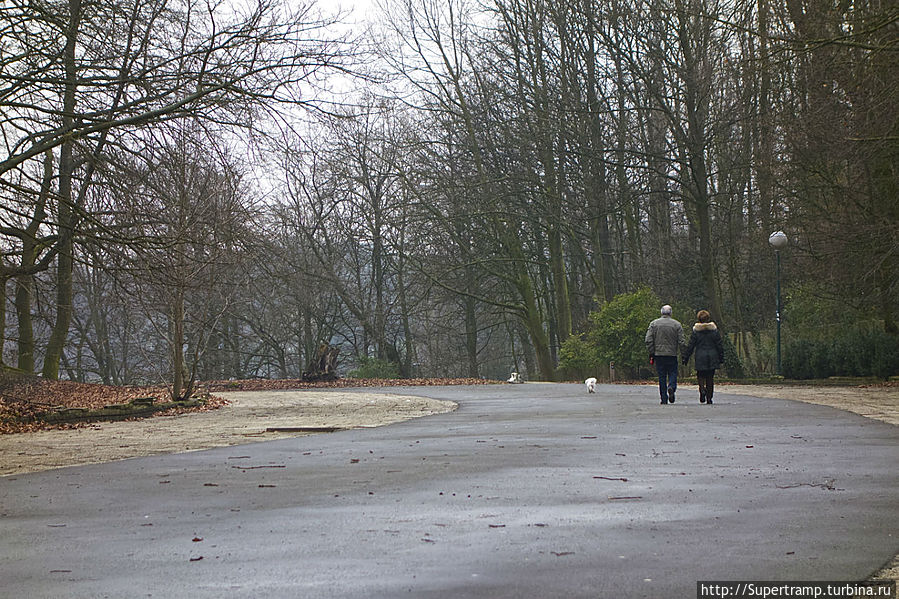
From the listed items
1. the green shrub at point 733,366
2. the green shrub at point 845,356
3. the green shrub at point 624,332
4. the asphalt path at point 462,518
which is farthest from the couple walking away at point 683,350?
the green shrub at point 624,332

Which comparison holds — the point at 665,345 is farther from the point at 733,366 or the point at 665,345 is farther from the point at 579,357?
the point at 579,357

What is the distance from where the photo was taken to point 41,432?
15.9 m

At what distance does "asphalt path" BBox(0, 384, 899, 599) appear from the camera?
4.84m

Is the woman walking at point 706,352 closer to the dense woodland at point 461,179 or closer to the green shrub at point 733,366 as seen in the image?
the dense woodland at point 461,179

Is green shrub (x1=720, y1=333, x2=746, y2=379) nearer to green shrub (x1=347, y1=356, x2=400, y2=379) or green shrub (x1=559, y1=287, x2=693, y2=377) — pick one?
green shrub (x1=559, y1=287, x2=693, y2=377)

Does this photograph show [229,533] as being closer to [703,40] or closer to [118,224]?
[118,224]

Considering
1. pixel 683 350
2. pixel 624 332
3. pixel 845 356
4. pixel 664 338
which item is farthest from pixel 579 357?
pixel 664 338

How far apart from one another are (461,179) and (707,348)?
22.3 meters

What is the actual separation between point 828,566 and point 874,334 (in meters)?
23.6

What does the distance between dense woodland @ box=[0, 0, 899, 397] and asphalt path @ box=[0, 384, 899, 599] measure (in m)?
5.14

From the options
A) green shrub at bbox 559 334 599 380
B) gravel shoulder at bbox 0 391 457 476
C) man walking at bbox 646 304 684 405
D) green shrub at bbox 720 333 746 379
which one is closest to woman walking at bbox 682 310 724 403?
man walking at bbox 646 304 684 405

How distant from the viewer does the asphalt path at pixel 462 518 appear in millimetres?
4844

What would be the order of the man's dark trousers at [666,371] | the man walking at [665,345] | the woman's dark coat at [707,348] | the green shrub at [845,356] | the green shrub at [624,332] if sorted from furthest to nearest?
the green shrub at [624,332]
the green shrub at [845,356]
the man walking at [665,345]
the woman's dark coat at [707,348]
the man's dark trousers at [666,371]

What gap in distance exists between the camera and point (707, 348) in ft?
65.0
